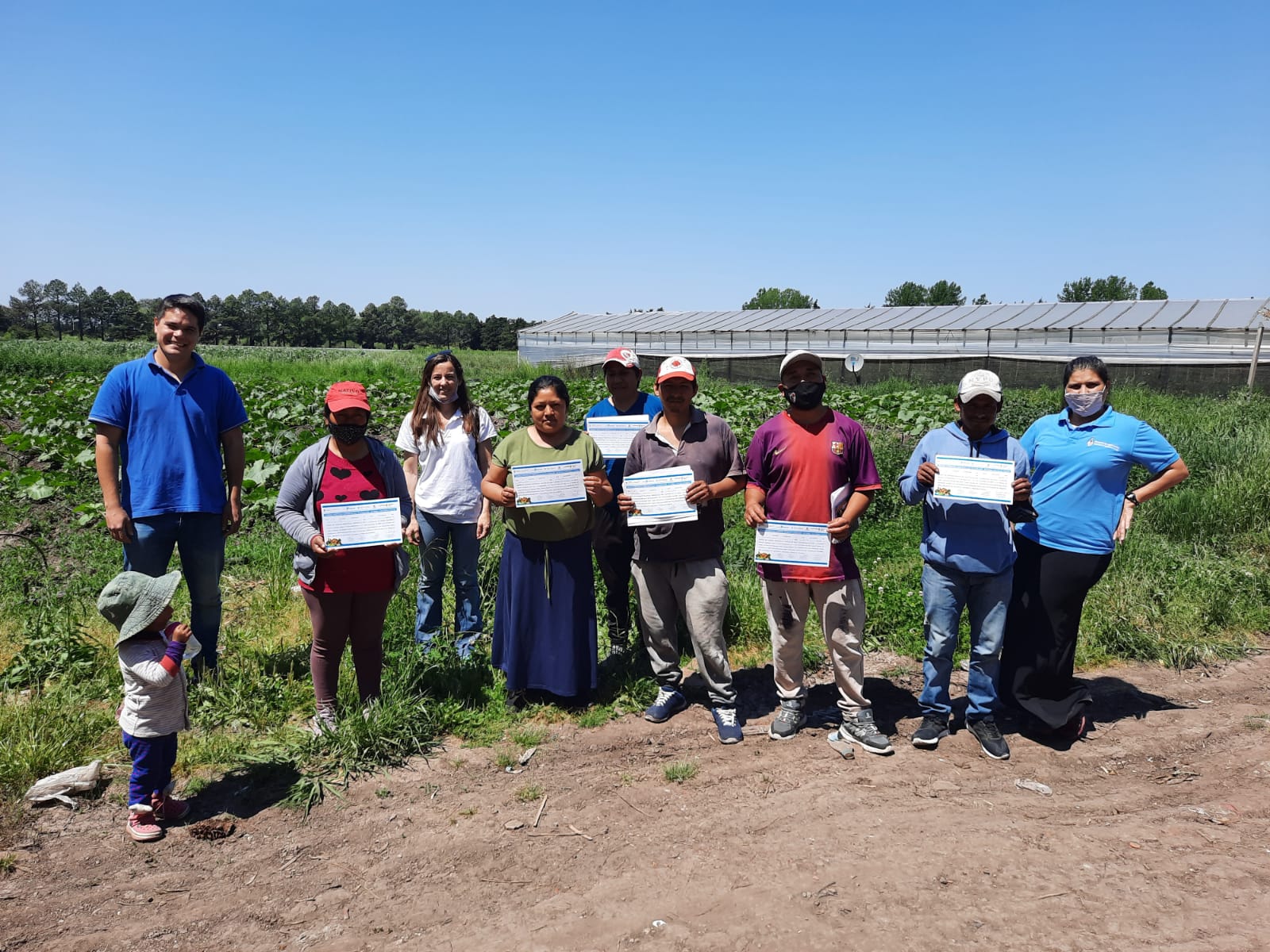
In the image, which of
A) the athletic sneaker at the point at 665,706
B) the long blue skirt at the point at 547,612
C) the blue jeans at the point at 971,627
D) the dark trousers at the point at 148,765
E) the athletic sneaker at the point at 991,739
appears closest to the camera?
the dark trousers at the point at 148,765

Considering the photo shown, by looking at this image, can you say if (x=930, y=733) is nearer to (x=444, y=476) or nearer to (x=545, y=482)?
(x=545, y=482)

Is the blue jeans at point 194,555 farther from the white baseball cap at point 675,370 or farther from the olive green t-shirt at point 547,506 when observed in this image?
the white baseball cap at point 675,370

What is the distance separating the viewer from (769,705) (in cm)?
471

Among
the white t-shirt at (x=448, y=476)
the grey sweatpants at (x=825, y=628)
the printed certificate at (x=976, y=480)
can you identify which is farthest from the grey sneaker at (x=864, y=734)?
the white t-shirt at (x=448, y=476)

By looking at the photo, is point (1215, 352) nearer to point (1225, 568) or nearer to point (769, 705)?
point (1225, 568)

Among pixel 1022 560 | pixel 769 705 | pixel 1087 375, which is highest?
pixel 1087 375

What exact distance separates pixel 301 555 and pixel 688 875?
2376mm

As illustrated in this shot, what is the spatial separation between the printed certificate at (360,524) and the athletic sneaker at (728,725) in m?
1.99

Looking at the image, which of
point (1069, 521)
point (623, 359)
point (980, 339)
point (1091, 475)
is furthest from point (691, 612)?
point (980, 339)

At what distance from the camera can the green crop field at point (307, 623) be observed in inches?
157

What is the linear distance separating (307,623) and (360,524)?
7.29 ft

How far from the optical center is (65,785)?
360 centimetres

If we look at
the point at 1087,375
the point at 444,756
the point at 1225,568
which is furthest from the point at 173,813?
the point at 1225,568

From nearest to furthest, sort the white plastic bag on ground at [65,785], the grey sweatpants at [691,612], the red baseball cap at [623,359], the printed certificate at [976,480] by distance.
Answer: the white plastic bag on ground at [65,785] → the printed certificate at [976,480] → the grey sweatpants at [691,612] → the red baseball cap at [623,359]
